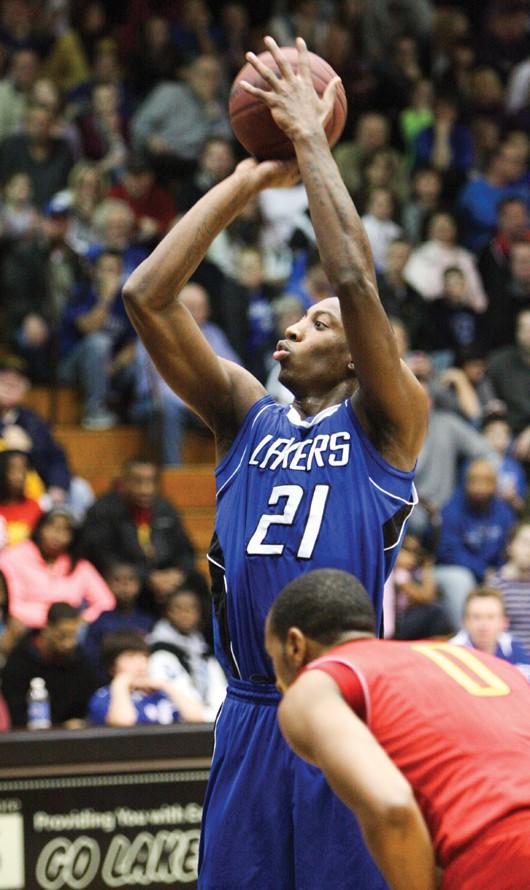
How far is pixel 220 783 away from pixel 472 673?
99cm

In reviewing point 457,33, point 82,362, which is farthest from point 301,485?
point 457,33

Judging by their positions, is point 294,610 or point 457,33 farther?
point 457,33

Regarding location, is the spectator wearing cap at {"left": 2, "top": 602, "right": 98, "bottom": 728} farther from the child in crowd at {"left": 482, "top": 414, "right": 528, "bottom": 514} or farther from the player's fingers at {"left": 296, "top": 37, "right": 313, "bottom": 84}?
the player's fingers at {"left": 296, "top": 37, "right": 313, "bottom": 84}

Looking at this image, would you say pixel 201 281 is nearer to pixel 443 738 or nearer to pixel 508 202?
pixel 508 202

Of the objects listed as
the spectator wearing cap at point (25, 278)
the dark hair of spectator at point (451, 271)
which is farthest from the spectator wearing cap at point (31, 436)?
the dark hair of spectator at point (451, 271)

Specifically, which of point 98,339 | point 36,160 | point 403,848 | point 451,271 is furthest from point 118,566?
point 403,848

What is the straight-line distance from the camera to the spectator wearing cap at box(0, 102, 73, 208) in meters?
13.2

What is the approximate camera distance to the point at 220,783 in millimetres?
4324

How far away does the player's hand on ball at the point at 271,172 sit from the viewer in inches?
179

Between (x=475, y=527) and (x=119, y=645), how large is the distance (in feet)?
11.9

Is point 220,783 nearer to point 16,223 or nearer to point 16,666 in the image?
point 16,666

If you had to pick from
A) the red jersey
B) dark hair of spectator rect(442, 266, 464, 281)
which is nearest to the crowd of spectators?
dark hair of spectator rect(442, 266, 464, 281)

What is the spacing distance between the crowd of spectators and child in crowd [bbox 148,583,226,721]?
0.02m

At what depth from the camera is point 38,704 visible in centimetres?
839
